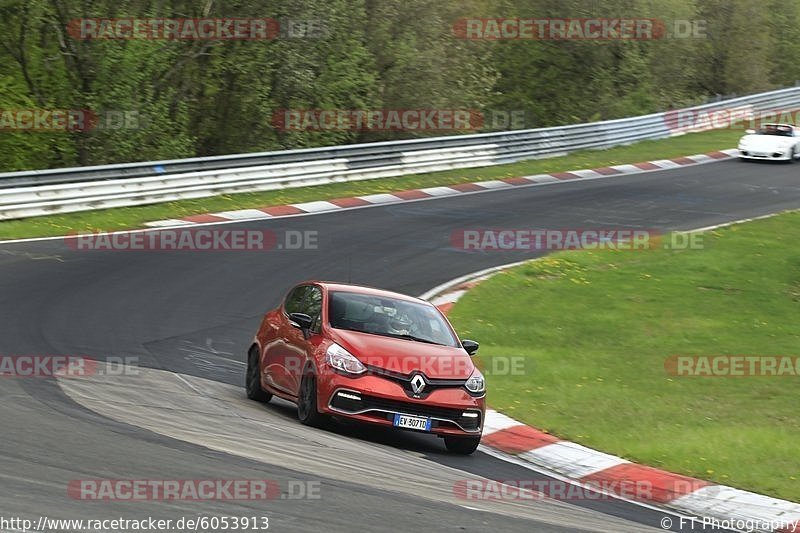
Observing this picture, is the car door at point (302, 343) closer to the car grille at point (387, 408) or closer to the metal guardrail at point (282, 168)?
the car grille at point (387, 408)

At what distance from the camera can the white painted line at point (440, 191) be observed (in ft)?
94.7

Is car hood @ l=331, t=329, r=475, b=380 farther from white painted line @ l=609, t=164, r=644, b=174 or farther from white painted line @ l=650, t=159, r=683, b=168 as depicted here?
white painted line @ l=650, t=159, r=683, b=168

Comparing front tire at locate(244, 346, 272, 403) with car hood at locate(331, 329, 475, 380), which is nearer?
car hood at locate(331, 329, 475, 380)

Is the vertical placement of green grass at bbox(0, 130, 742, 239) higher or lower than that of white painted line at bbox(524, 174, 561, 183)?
higher

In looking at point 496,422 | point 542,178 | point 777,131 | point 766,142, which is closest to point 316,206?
point 542,178

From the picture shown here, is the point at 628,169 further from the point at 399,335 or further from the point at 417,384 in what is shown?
the point at 417,384

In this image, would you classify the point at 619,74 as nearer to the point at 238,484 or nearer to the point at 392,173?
the point at 392,173

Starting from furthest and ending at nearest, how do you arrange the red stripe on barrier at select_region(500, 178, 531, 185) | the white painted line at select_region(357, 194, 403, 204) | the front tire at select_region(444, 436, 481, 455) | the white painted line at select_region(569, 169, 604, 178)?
the white painted line at select_region(569, 169, 604, 178)
the red stripe on barrier at select_region(500, 178, 531, 185)
the white painted line at select_region(357, 194, 403, 204)
the front tire at select_region(444, 436, 481, 455)

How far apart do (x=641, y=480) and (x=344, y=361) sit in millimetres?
2865

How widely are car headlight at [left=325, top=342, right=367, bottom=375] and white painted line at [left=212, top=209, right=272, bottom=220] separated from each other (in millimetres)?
13376

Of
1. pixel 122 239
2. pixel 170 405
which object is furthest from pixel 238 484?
pixel 122 239

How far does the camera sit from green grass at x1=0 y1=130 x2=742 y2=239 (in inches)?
867

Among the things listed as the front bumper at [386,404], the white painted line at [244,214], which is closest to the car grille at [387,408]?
the front bumper at [386,404]

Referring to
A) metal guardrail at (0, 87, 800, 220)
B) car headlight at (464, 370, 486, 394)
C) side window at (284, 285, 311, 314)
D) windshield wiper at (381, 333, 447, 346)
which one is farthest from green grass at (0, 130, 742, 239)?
car headlight at (464, 370, 486, 394)
